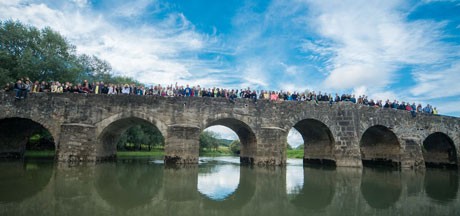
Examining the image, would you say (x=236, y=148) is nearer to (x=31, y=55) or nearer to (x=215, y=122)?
(x=215, y=122)

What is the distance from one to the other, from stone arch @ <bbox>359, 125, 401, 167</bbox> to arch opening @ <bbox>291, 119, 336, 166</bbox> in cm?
352

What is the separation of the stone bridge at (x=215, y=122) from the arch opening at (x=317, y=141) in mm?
72

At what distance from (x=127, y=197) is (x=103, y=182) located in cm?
261

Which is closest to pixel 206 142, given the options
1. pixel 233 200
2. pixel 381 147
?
pixel 381 147

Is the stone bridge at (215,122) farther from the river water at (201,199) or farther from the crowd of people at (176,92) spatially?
the river water at (201,199)

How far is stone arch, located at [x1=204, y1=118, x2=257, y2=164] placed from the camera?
17.0 metres

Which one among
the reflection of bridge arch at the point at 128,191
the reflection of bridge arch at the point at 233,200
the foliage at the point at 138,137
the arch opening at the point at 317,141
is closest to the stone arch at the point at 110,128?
the reflection of bridge arch at the point at 128,191

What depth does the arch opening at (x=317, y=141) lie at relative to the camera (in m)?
18.3

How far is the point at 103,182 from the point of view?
8.80 metres

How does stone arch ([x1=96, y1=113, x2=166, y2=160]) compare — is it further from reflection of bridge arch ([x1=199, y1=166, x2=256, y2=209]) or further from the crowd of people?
reflection of bridge arch ([x1=199, y1=166, x2=256, y2=209])

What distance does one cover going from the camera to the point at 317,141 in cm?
2052

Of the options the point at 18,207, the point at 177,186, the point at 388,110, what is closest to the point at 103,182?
the point at 177,186

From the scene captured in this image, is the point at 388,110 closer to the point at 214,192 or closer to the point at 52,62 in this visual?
the point at 214,192

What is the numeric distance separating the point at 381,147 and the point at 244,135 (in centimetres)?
1051
